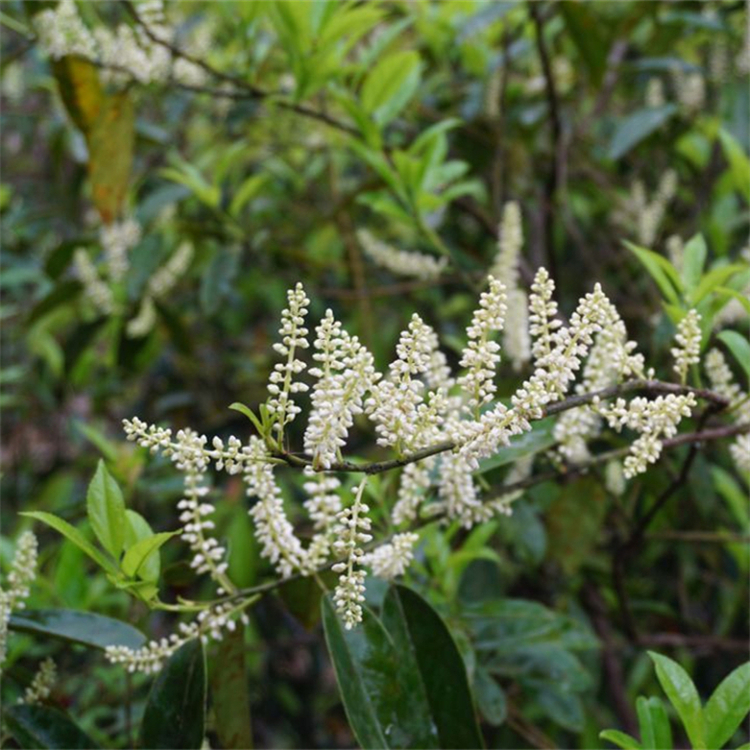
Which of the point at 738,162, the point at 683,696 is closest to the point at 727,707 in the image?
the point at 683,696

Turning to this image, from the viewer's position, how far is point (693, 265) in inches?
42.6

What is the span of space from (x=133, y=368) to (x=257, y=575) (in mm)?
516

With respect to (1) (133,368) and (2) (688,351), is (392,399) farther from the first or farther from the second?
(1) (133,368)

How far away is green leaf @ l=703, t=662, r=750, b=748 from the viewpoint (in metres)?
0.82

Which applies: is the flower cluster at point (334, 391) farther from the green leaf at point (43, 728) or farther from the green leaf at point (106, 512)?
the green leaf at point (43, 728)

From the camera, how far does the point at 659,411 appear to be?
0.75 metres

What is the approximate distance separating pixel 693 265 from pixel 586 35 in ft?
2.32

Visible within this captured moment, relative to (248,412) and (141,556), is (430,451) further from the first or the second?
(141,556)

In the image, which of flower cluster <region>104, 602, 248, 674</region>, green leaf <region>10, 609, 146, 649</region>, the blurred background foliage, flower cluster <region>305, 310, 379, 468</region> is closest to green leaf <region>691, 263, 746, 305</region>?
the blurred background foliage

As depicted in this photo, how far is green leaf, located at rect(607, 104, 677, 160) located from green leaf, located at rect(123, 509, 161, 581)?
1.11 meters

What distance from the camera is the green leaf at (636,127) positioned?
165 cm

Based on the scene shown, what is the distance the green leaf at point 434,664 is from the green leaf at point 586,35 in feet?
3.64

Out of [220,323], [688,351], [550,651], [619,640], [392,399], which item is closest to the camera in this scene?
[392,399]

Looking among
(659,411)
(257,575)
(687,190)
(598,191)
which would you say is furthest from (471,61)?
(659,411)
